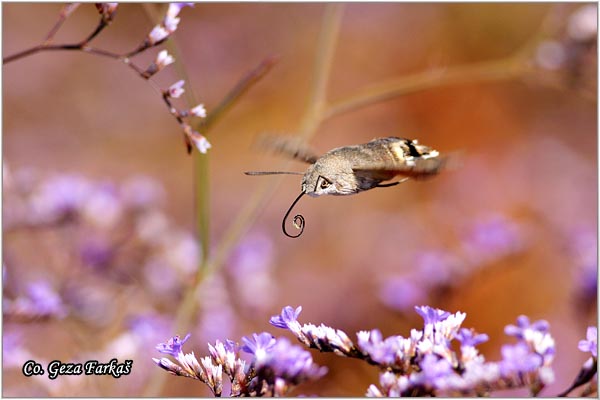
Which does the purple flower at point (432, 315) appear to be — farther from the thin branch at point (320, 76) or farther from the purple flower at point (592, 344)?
the thin branch at point (320, 76)


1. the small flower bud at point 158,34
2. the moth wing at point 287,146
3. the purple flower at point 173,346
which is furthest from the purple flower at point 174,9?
the purple flower at point 173,346

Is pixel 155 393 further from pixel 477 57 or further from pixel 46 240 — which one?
pixel 477 57

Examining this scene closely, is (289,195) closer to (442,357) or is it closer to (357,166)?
(357,166)

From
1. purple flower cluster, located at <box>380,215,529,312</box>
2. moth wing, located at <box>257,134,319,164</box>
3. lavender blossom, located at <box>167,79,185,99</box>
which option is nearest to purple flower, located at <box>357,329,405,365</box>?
moth wing, located at <box>257,134,319,164</box>

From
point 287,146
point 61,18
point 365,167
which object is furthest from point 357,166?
point 61,18

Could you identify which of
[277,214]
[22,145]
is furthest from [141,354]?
[22,145]

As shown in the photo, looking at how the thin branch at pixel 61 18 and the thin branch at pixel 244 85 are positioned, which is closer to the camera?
the thin branch at pixel 61 18
